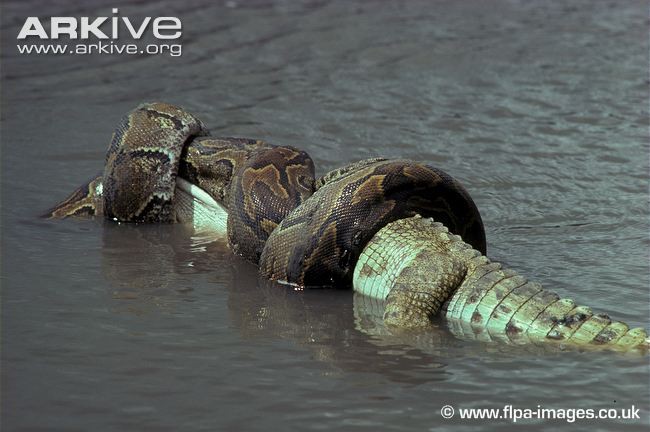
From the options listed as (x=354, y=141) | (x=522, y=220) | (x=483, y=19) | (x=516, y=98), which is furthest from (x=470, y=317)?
(x=483, y=19)

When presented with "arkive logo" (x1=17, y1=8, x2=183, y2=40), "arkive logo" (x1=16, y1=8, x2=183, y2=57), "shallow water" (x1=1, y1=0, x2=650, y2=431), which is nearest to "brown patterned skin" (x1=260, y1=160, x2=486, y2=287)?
"shallow water" (x1=1, y1=0, x2=650, y2=431)

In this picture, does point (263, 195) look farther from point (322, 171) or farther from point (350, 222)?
point (322, 171)

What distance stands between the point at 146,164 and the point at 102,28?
9545 millimetres

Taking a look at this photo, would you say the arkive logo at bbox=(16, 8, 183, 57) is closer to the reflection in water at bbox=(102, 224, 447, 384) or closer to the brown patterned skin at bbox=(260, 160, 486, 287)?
the reflection in water at bbox=(102, 224, 447, 384)

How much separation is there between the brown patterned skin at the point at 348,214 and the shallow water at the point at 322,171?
0.79ft

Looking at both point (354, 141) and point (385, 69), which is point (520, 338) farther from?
point (385, 69)

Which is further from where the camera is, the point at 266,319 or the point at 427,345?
the point at 266,319

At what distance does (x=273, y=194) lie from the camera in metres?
8.48

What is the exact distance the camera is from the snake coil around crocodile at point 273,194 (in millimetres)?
7734

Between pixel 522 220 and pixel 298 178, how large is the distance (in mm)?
2553

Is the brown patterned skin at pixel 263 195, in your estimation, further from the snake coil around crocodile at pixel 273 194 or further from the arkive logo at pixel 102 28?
the arkive logo at pixel 102 28

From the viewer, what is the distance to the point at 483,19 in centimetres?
1972

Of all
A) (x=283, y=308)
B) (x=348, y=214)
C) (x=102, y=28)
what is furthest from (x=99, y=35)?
(x=283, y=308)

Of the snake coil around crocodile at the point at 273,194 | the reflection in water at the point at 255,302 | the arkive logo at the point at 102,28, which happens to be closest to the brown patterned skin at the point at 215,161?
the snake coil around crocodile at the point at 273,194
